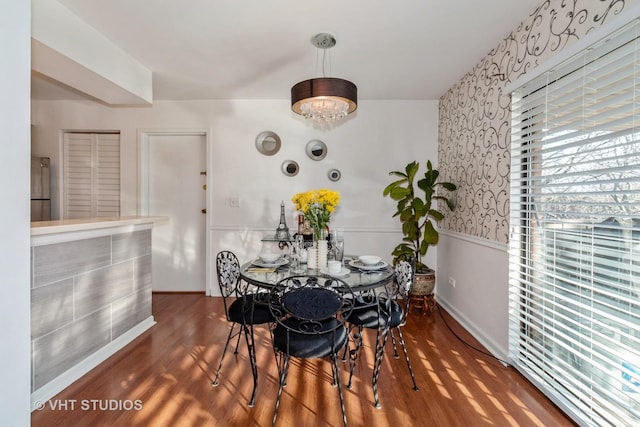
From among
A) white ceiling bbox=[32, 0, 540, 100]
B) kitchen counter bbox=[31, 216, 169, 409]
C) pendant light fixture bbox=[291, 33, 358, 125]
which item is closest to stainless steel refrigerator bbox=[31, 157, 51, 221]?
white ceiling bbox=[32, 0, 540, 100]

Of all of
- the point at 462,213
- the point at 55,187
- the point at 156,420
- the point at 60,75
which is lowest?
the point at 156,420

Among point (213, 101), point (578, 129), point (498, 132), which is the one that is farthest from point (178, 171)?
point (578, 129)

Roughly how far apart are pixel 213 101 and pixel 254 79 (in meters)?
0.93

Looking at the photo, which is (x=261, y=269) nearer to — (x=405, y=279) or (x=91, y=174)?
(x=405, y=279)

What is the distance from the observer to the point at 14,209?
98cm

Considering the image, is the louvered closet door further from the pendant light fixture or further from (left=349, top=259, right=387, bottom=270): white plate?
(left=349, top=259, right=387, bottom=270): white plate

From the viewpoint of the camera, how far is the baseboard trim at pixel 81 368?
1.83 metres

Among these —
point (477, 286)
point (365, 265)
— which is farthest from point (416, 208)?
point (365, 265)

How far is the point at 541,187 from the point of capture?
1964 millimetres

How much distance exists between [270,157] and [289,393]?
2.70 meters

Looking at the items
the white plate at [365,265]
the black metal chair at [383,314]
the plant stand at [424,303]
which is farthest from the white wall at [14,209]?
the plant stand at [424,303]

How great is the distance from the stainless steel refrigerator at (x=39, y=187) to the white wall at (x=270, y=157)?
0.51 feet

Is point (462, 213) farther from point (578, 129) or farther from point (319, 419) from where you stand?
point (319, 419)

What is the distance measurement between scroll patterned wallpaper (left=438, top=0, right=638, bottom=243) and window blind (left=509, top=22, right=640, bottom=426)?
0.14 meters
